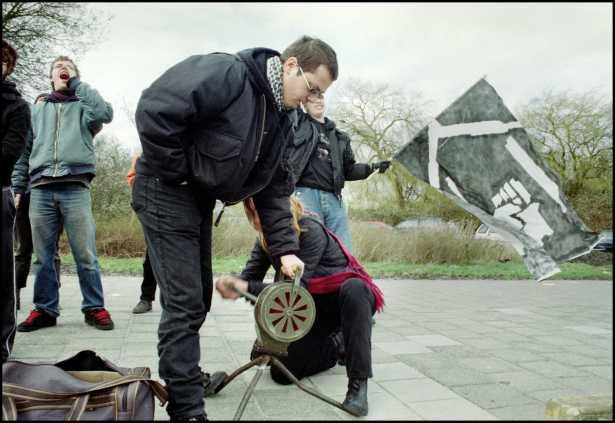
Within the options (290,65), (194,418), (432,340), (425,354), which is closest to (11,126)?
(290,65)

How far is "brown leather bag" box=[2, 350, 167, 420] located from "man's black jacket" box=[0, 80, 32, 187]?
39.4 inches

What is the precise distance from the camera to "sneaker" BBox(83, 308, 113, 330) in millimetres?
4004

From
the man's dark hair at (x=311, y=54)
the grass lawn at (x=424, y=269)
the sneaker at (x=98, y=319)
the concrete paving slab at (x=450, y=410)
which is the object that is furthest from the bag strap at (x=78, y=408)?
the grass lawn at (x=424, y=269)

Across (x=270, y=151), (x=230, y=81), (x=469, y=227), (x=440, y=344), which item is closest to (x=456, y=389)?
(x=440, y=344)

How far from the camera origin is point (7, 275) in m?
2.55

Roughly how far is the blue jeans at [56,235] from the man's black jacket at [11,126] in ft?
4.12

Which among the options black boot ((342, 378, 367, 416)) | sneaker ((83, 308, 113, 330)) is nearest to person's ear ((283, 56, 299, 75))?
black boot ((342, 378, 367, 416))

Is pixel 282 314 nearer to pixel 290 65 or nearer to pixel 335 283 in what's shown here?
pixel 335 283

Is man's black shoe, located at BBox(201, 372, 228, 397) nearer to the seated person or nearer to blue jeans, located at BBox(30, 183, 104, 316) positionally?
the seated person

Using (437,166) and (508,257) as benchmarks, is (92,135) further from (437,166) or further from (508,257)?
(508,257)

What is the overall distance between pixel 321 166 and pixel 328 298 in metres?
Answer: 1.79

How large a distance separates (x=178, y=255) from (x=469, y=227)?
1102 cm

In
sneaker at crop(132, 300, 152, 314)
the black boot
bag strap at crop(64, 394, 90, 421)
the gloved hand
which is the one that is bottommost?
sneaker at crop(132, 300, 152, 314)

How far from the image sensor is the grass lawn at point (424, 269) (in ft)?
28.5
